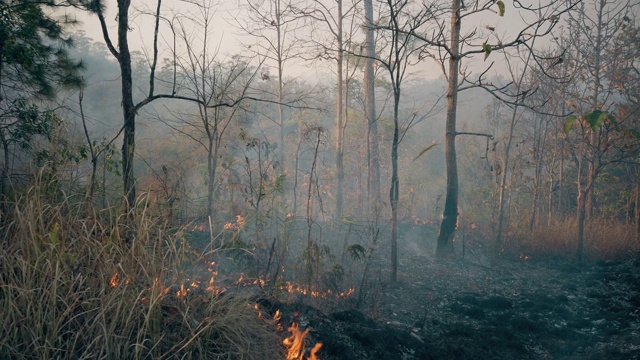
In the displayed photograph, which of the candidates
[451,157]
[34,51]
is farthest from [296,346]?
[451,157]

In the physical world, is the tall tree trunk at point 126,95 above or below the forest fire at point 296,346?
above

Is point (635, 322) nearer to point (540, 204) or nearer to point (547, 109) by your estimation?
point (547, 109)

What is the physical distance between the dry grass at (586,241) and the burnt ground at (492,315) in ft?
1.74

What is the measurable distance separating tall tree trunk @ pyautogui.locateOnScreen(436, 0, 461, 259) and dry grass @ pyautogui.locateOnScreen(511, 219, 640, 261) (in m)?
2.41

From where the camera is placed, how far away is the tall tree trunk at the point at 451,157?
9.38m

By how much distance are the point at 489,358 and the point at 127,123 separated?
480 cm

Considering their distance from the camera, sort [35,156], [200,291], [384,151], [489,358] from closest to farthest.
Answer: [200,291], [489,358], [35,156], [384,151]

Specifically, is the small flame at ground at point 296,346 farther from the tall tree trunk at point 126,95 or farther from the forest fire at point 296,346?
the tall tree trunk at point 126,95

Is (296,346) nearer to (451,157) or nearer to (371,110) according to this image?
(451,157)

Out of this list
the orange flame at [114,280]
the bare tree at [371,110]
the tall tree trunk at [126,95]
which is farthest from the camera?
the bare tree at [371,110]

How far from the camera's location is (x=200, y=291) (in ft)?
13.1

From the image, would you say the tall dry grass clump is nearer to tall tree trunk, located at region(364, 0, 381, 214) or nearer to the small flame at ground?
the small flame at ground

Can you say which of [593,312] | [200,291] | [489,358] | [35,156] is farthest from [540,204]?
[35,156]

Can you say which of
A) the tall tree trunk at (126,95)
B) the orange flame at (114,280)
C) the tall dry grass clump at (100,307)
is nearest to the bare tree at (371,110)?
the tall tree trunk at (126,95)
